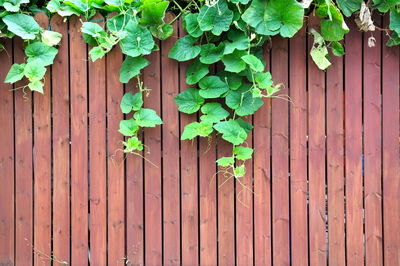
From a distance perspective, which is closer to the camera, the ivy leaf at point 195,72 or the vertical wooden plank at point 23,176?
the ivy leaf at point 195,72

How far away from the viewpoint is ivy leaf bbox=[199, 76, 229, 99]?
2.63m

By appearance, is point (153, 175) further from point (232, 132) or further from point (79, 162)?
point (232, 132)

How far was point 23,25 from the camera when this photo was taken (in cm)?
267

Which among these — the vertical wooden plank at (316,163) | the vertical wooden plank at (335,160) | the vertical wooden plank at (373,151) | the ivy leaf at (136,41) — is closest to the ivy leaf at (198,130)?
the ivy leaf at (136,41)

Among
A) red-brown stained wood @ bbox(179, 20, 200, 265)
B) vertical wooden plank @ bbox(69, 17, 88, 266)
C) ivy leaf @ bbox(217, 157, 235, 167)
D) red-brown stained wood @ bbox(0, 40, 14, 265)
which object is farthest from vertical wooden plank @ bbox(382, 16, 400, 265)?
red-brown stained wood @ bbox(0, 40, 14, 265)

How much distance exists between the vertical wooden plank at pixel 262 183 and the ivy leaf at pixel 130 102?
2.37 feet

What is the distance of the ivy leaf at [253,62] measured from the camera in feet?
8.23

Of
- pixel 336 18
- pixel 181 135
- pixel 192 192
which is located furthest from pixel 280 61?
pixel 192 192

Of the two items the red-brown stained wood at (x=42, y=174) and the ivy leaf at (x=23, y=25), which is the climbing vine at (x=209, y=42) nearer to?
the ivy leaf at (x=23, y=25)

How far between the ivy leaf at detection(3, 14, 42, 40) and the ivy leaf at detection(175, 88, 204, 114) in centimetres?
95

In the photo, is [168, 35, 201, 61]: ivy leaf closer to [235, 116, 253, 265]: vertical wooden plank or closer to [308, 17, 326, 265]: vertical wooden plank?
[235, 116, 253, 265]: vertical wooden plank

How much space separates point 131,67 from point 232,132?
73cm

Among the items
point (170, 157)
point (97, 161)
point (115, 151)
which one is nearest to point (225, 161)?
point (170, 157)

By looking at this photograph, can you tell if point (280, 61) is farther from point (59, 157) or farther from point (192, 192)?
point (59, 157)
